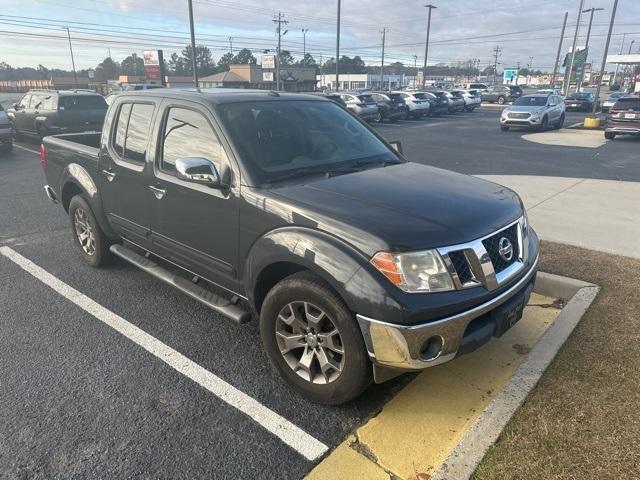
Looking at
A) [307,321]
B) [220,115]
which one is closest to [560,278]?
[307,321]

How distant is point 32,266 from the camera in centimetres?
518

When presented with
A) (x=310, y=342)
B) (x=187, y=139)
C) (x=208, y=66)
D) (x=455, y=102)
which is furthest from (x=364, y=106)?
(x=208, y=66)

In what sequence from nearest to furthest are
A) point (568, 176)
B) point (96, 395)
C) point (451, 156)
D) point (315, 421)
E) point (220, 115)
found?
1. point (315, 421)
2. point (96, 395)
3. point (220, 115)
4. point (568, 176)
5. point (451, 156)

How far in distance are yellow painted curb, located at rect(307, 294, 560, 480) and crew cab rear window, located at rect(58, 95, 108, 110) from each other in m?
14.9

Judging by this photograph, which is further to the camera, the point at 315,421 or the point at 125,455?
the point at 315,421

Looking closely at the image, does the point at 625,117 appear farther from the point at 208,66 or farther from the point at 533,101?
the point at 208,66

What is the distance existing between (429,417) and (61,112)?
1513 cm

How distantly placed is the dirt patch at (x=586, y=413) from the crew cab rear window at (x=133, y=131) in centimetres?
337

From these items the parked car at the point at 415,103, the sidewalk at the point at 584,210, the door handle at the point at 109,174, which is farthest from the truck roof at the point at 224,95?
the parked car at the point at 415,103

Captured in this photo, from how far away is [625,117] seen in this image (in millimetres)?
17000

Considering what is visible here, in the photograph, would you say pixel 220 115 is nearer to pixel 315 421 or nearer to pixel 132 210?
pixel 132 210

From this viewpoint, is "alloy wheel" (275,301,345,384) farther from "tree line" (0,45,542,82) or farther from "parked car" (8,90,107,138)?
"tree line" (0,45,542,82)

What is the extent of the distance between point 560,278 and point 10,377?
4553 millimetres

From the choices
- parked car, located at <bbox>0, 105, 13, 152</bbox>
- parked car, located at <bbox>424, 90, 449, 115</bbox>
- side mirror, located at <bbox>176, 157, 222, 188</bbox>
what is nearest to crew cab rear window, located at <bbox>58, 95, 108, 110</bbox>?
parked car, located at <bbox>0, 105, 13, 152</bbox>
